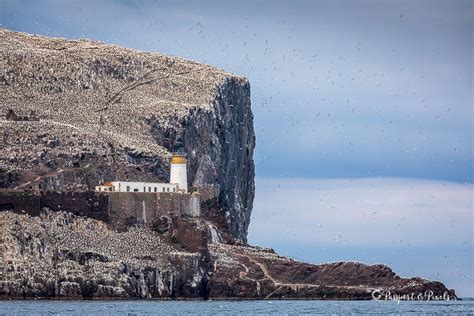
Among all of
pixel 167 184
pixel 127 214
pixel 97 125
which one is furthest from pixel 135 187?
pixel 97 125

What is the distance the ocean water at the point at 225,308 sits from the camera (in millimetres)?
134625

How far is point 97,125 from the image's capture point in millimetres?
183250

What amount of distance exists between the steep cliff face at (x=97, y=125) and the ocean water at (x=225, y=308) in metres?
21.5

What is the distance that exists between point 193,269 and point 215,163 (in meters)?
31.9

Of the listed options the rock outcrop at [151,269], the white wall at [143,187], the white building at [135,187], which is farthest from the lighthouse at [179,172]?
the rock outcrop at [151,269]

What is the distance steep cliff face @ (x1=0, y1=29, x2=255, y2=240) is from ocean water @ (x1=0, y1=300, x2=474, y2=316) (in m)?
21.5

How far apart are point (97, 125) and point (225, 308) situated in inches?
1639

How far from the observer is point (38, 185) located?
167875 millimetres

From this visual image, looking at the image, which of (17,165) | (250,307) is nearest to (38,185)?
(17,165)

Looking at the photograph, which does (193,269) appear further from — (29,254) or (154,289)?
(29,254)

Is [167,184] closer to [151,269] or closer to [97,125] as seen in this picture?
[97,125]
